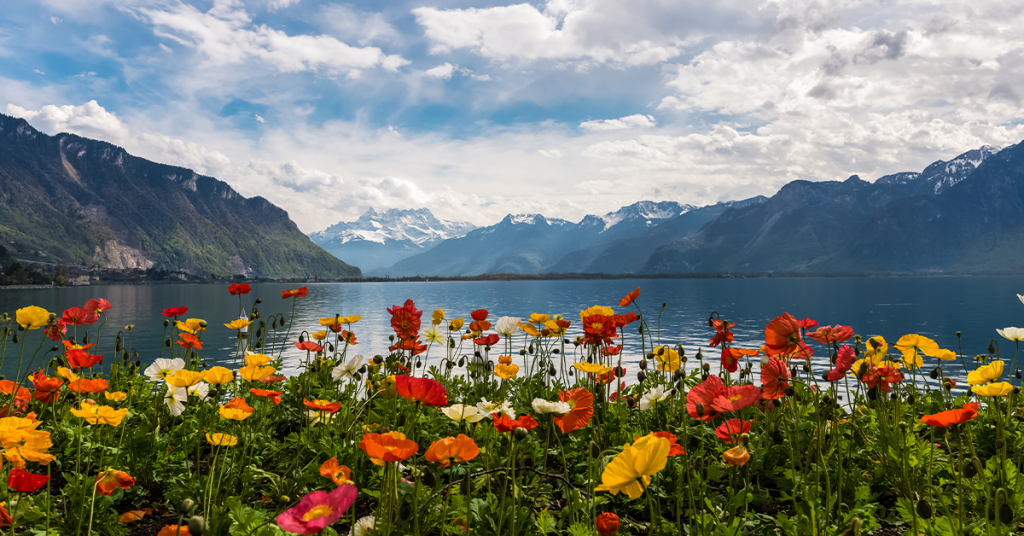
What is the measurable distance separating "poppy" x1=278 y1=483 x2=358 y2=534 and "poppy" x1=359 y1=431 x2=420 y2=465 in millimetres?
188

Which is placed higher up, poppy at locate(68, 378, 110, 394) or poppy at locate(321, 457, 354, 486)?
poppy at locate(68, 378, 110, 394)

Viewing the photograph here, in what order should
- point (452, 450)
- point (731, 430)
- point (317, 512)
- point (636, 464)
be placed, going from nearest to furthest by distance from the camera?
point (317, 512) < point (636, 464) < point (452, 450) < point (731, 430)

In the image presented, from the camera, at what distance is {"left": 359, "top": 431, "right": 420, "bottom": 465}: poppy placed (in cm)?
181

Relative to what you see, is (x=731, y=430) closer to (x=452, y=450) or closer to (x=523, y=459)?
(x=523, y=459)

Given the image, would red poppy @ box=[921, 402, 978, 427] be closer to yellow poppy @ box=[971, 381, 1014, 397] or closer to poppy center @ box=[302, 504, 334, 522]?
yellow poppy @ box=[971, 381, 1014, 397]

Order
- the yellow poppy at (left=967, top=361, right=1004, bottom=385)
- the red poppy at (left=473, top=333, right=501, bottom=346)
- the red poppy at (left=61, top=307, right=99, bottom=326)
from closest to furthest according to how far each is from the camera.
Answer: the yellow poppy at (left=967, top=361, right=1004, bottom=385) → the red poppy at (left=61, top=307, right=99, bottom=326) → the red poppy at (left=473, top=333, right=501, bottom=346)

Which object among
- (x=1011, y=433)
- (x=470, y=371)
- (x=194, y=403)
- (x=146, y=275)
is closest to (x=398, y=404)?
(x=470, y=371)

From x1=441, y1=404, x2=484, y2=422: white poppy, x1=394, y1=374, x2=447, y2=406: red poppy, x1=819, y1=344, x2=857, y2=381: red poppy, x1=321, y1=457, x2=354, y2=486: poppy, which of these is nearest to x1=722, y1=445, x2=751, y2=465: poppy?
x1=819, y1=344, x2=857, y2=381: red poppy

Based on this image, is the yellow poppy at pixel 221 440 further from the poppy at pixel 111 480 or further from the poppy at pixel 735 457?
the poppy at pixel 735 457

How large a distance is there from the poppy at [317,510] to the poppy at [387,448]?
19 centimetres

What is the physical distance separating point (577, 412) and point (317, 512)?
1613 mm

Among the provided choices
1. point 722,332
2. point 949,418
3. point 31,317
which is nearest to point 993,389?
point 949,418

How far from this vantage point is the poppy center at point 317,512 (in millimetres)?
1584

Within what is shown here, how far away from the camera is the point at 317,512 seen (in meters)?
1.60
